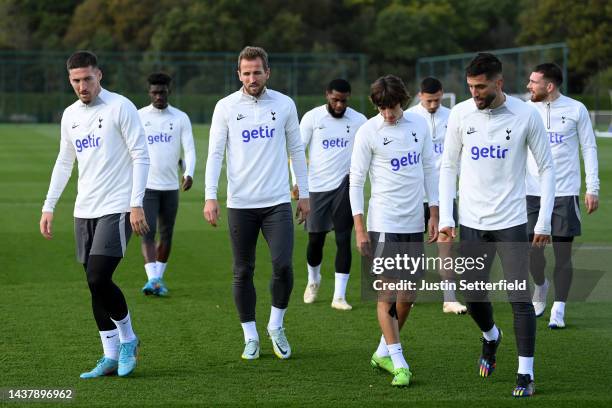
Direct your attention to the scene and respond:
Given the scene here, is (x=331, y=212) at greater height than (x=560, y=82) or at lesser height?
lesser

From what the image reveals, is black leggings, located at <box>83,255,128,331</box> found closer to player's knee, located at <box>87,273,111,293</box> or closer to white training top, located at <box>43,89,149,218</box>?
player's knee, located at <box>87,273,111,293</box>

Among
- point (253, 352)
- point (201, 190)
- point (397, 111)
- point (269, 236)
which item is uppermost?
point (397, 111)

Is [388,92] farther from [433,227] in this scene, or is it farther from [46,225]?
[46,225]

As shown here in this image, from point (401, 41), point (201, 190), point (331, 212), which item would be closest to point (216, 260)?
point (331, 212)

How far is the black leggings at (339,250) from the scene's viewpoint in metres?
9.83

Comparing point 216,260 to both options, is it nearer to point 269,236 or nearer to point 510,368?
point 269,236

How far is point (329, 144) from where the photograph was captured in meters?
10.1

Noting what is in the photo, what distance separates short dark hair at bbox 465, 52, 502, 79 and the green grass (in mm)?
2001

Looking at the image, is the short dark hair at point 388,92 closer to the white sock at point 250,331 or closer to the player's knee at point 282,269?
the player's knee at point 282,269

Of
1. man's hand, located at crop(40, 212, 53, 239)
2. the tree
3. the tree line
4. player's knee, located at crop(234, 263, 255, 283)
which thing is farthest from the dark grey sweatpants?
the tree line

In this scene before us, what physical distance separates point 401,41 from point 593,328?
223 feet

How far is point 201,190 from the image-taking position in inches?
850

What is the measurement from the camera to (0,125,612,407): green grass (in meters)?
6.61

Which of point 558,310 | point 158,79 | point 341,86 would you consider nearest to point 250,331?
point 558,310
